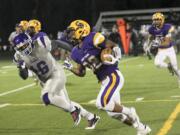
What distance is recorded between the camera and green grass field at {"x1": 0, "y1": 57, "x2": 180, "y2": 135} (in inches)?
344

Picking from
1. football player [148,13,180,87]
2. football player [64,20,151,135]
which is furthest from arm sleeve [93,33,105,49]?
football player [148,13,180,87]

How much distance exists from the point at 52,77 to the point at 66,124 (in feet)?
3.03

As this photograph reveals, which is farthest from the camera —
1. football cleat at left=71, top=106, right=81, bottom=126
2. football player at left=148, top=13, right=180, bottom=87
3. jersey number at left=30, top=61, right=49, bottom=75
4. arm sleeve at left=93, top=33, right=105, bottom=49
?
football player at left=148, top=13, right=180, bottom=87

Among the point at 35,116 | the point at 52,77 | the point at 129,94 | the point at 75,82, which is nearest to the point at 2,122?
the point at 35,116

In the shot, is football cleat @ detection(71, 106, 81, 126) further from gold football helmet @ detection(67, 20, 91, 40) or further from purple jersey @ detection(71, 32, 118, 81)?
gold football helmet @ detection(67, 20, 91, 40)

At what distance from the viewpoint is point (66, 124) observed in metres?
9.26

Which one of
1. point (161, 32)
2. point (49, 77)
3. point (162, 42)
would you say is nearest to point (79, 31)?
point (49, 77)

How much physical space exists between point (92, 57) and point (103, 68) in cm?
25

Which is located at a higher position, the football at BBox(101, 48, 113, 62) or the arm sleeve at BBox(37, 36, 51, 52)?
the arm sleeve at BBox(37, 36, 51, 52)

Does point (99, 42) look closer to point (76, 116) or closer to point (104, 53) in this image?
point (104, 53)

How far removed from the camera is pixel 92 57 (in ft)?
25.3

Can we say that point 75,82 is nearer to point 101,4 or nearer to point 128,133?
point 128,133

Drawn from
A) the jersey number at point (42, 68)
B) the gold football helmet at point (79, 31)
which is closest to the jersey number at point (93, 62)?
the gold football helmet at point (79, 31)

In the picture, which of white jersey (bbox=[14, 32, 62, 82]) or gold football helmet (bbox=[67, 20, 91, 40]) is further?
white jersey (bbox=[14, 32, 62, 82])
